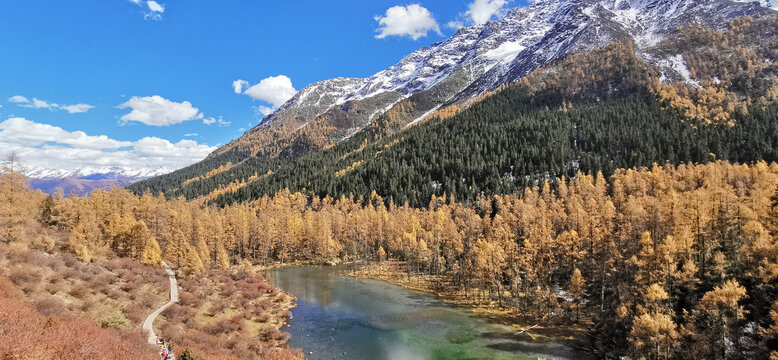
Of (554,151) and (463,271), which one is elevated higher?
(554,151)

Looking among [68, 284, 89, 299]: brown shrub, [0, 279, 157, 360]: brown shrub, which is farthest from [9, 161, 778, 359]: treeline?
[0, 279, 157, 360]: brown shrub

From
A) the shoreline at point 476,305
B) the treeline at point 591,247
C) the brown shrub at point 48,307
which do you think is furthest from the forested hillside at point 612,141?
the brown shrub at point 48,307

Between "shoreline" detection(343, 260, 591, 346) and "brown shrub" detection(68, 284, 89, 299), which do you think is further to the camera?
"shoreline" detection(343, 260, 591, 346)

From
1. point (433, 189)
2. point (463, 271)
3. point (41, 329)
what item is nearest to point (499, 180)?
point (433, 189)

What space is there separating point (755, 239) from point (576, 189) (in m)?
73.8

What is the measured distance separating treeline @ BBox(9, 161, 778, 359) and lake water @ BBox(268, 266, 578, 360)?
1049cm

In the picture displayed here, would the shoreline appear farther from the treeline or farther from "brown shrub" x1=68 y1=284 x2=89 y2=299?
"brown shrub" x1=68 y1=284 x2=89 y2=299

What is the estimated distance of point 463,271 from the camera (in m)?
77.6

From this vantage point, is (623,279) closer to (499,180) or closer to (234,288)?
(234,288)

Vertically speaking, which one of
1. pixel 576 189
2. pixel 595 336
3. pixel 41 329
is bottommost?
pixel 595 336

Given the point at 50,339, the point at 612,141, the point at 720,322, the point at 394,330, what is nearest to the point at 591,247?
the point at 720,322

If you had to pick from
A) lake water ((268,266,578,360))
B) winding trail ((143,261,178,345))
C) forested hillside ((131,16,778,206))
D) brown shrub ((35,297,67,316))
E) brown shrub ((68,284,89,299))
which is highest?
forested hillside ((131,16,778,206))

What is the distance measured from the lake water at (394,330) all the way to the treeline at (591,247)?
1049cm

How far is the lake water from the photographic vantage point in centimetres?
4428
